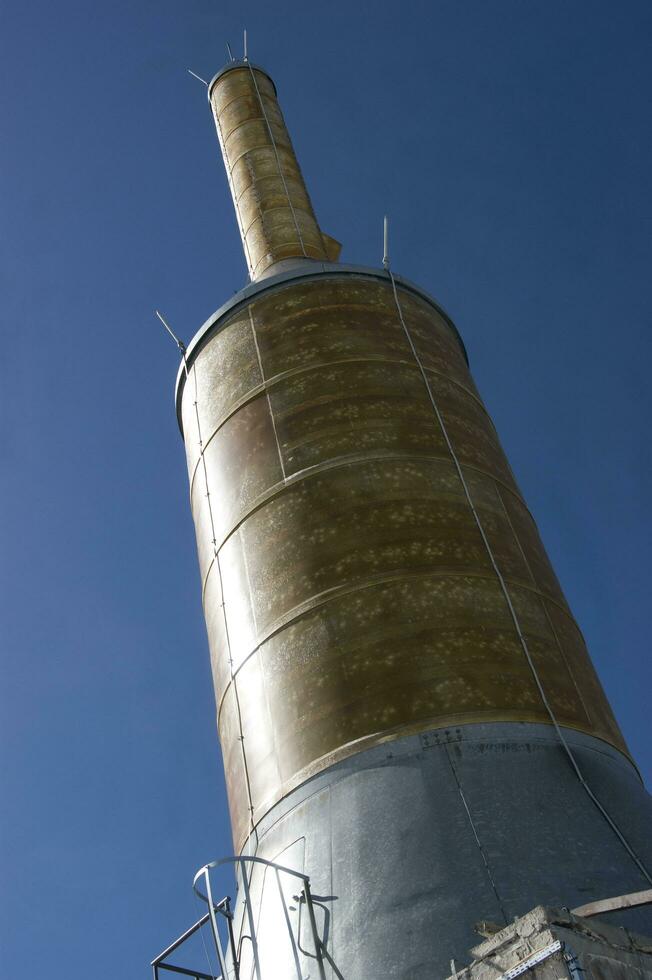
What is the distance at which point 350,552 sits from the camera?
10.8 m

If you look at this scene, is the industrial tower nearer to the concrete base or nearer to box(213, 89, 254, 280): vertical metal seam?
the concrete base

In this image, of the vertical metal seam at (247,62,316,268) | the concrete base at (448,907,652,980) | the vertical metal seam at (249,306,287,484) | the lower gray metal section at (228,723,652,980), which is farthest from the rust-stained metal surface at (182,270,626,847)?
the vertical metal seam at (247,62,316,268)

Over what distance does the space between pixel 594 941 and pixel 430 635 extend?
412 centimetres

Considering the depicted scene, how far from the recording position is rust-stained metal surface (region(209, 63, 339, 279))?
17.5m

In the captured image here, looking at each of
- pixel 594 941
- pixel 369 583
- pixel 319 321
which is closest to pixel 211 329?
pixel 319 321

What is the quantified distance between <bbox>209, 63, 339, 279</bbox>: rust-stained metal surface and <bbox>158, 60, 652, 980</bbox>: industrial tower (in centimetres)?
327

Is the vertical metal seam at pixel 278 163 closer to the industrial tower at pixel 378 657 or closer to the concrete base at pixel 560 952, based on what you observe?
the industrial tower at pixel 378 657

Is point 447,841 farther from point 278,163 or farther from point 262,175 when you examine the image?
point 278,163

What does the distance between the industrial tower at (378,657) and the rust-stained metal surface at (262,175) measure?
327cm

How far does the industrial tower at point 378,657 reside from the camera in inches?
328

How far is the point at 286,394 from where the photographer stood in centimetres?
1272

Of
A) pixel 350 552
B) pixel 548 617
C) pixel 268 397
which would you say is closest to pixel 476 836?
pixel 548 617

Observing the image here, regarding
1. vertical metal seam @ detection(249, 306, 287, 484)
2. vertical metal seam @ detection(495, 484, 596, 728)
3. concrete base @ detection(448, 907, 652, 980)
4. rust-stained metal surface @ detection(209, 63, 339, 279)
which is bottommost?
concrete base @ detection(448, 907, 652, 980)

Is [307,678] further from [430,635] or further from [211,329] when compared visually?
[211,329]
